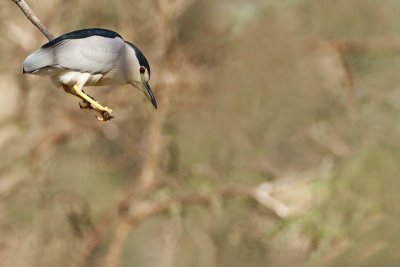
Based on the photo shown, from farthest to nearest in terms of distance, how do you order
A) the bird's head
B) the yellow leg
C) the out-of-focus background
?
the out-of-focus background, the bird's head, the yellow leg

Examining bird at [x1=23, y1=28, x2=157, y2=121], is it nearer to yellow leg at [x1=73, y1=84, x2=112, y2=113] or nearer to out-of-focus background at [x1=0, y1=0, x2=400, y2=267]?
yellow leg at [x1=73, y1=84, x2=112, y2=113]

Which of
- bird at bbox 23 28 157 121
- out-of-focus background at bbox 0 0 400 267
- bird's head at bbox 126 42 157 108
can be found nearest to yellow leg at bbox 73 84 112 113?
bird at bbox 23 28 157 121

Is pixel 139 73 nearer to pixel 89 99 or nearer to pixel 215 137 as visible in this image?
pixel 89 99

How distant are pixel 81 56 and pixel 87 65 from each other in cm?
5

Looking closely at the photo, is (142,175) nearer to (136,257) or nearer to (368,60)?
(136,257)

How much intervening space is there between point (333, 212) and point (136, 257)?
5.66ft

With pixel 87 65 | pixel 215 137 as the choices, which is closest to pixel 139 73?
pixel 87 65

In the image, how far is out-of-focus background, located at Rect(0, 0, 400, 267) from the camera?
659cm

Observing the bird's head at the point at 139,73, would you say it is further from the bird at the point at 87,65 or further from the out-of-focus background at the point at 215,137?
the out-of-focus background at the point at 215,137

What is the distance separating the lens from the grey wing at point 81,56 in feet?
7.61

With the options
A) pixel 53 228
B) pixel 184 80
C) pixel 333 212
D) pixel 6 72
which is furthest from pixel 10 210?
pixel 333 212

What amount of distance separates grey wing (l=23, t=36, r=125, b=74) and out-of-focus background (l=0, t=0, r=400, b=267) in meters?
4.01

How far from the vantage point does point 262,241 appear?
673cm

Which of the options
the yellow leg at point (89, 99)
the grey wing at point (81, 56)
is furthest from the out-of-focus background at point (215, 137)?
the yellow leg at point (89, 99)
